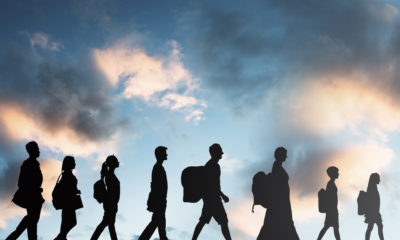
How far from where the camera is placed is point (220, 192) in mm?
11484

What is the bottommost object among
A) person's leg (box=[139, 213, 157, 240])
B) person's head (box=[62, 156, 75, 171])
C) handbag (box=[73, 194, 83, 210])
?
person's leg (box=[139, 213, 157, 240])

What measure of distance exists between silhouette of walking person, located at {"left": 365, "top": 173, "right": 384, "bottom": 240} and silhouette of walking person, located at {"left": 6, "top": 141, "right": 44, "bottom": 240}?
33.8 feet

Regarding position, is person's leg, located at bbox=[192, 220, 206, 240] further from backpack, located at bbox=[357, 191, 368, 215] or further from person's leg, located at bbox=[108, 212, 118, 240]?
backpack, located at bbox=[357, 191, 368, 215]

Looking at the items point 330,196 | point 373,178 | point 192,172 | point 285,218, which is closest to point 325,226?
point 330,196

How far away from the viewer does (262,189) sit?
1145 cm

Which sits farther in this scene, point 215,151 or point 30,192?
point 215,151

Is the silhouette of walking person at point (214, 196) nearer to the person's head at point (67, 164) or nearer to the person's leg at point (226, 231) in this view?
the person's leg at point (226, 231)

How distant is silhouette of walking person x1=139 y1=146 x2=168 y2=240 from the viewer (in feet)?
35.4

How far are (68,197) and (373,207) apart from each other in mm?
9883

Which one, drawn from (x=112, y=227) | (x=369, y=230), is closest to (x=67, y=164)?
(x=112, y=227)

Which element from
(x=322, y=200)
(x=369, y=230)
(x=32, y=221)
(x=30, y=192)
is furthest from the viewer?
(x=369, y=230)

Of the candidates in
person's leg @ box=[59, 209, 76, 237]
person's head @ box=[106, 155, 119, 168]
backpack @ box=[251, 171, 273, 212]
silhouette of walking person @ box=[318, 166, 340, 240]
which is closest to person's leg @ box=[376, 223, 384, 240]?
silhouette of walking person @ box=[318, 166, 340, 240]

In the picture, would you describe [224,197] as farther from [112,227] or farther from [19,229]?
[19,229]

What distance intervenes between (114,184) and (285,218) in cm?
412
